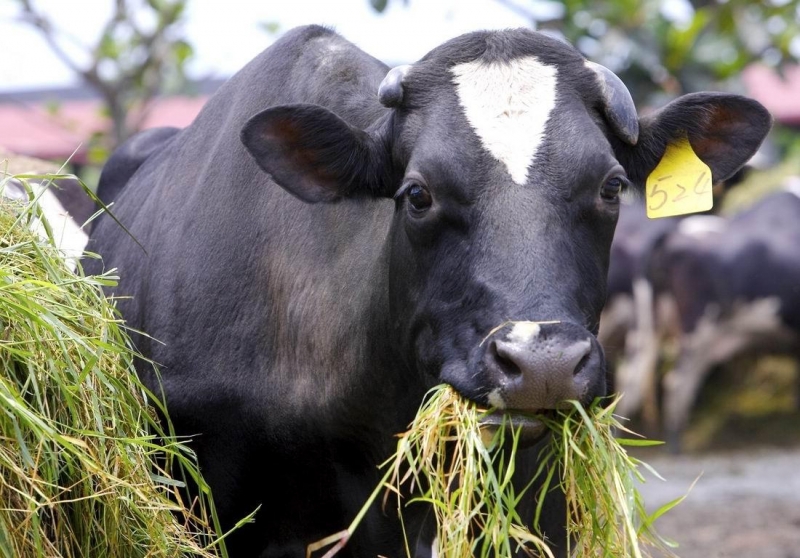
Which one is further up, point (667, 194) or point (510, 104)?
point (510, 104)

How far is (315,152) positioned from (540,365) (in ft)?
3.89

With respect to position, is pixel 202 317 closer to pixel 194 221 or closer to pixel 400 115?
pixel 194 221

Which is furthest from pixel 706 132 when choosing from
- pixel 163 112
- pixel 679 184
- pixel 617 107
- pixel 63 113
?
pixel 163 112

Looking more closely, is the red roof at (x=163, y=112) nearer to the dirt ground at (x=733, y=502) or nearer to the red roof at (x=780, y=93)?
the red roof at (x=780, y=93)

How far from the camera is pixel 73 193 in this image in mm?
5867

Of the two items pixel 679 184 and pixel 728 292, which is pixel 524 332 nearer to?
pixel 679 184

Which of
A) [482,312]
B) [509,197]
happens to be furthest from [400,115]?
[482,312]

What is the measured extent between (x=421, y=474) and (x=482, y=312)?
2.86 feet

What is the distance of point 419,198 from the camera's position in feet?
11.3

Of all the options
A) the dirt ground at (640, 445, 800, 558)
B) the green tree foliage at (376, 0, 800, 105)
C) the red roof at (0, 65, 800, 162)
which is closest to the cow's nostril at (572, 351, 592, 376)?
the dirt ground at (640, 445, 800, 558)

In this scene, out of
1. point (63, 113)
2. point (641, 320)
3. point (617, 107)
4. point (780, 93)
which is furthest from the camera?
point (780, 93)

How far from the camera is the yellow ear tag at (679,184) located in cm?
380

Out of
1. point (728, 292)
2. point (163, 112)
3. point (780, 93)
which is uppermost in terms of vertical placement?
point (728, 292)

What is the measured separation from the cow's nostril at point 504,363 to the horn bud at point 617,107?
0.98 metres
